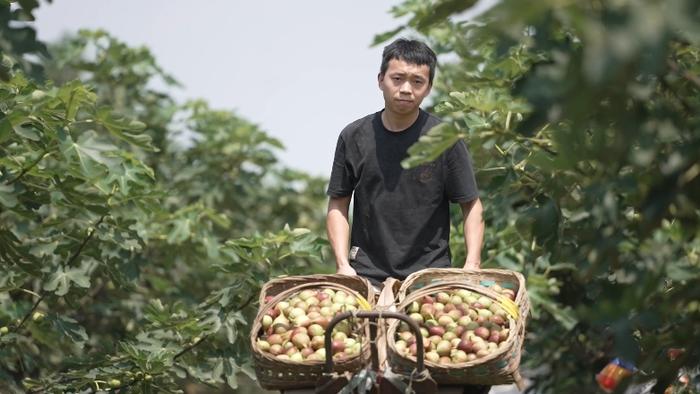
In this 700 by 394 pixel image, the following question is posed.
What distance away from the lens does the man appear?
21.4 ft

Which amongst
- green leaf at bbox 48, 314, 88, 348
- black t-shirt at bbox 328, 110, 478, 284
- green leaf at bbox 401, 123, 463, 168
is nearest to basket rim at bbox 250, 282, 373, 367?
black t-shirt at bbox 328, 110, 478, 284

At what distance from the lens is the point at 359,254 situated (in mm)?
6617

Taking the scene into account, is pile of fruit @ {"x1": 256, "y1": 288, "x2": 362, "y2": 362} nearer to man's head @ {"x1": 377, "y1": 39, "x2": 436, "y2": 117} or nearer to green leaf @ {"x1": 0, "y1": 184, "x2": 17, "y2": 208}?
man's head @ {"x1": 377, "y1": 39, "x2": 436, "y2": 117}

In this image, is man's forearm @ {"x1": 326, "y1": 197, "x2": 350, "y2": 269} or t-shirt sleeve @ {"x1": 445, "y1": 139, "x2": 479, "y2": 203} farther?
man's forearm @ {"x1": 326, "y1": 197, "x2": 350, "y2": 269}

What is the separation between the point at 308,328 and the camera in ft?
19.0

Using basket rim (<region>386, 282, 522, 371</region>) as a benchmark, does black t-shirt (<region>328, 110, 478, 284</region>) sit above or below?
above

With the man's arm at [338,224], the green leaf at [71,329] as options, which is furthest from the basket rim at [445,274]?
the green leaf at [71,329]

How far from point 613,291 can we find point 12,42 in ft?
5.79

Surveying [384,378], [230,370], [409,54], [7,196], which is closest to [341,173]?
[409,54]

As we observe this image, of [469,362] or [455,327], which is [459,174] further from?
[469,362]

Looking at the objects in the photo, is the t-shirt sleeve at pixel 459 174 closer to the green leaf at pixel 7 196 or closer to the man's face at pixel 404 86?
the man's face at pixel 404 86

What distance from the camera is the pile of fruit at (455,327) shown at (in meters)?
5.62

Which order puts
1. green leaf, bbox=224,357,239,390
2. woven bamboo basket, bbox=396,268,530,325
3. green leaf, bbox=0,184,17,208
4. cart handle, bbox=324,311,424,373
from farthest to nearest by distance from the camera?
green leaf, bbox=224,357,239,390 → green leaf, bbox=0,184,17,208 → woven bamboo basket, bbox=396,268,530,325 → cart handle, bbox=324,311,424,373

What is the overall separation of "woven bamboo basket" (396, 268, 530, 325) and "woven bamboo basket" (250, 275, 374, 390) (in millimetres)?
172
